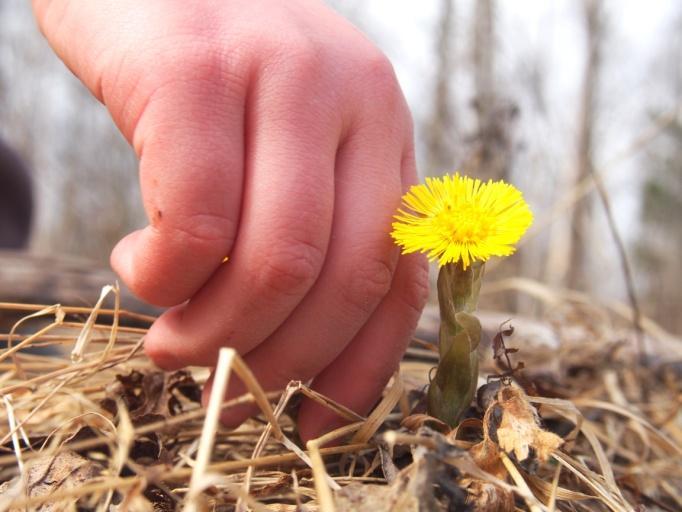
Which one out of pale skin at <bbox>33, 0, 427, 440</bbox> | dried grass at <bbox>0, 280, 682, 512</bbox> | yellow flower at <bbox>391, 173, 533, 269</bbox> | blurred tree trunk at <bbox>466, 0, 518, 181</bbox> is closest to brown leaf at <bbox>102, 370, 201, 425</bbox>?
dried grass at <bbox>0, 280, 682, 512</bbox>

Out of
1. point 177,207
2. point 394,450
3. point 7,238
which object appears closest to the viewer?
point 177,207

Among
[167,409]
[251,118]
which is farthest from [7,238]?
[251,118]

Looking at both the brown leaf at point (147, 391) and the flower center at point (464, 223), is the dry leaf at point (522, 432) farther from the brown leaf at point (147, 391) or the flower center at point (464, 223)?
the brown leaf at point (147, 391)

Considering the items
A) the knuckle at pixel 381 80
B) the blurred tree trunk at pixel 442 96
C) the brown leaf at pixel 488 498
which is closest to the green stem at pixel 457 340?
the brown leaf at pixel 488 498

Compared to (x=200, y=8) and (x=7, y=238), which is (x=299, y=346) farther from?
(x=7, y=238)

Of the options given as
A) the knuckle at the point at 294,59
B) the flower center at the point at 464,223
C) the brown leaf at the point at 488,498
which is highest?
the knuckle at the point at 294,59
